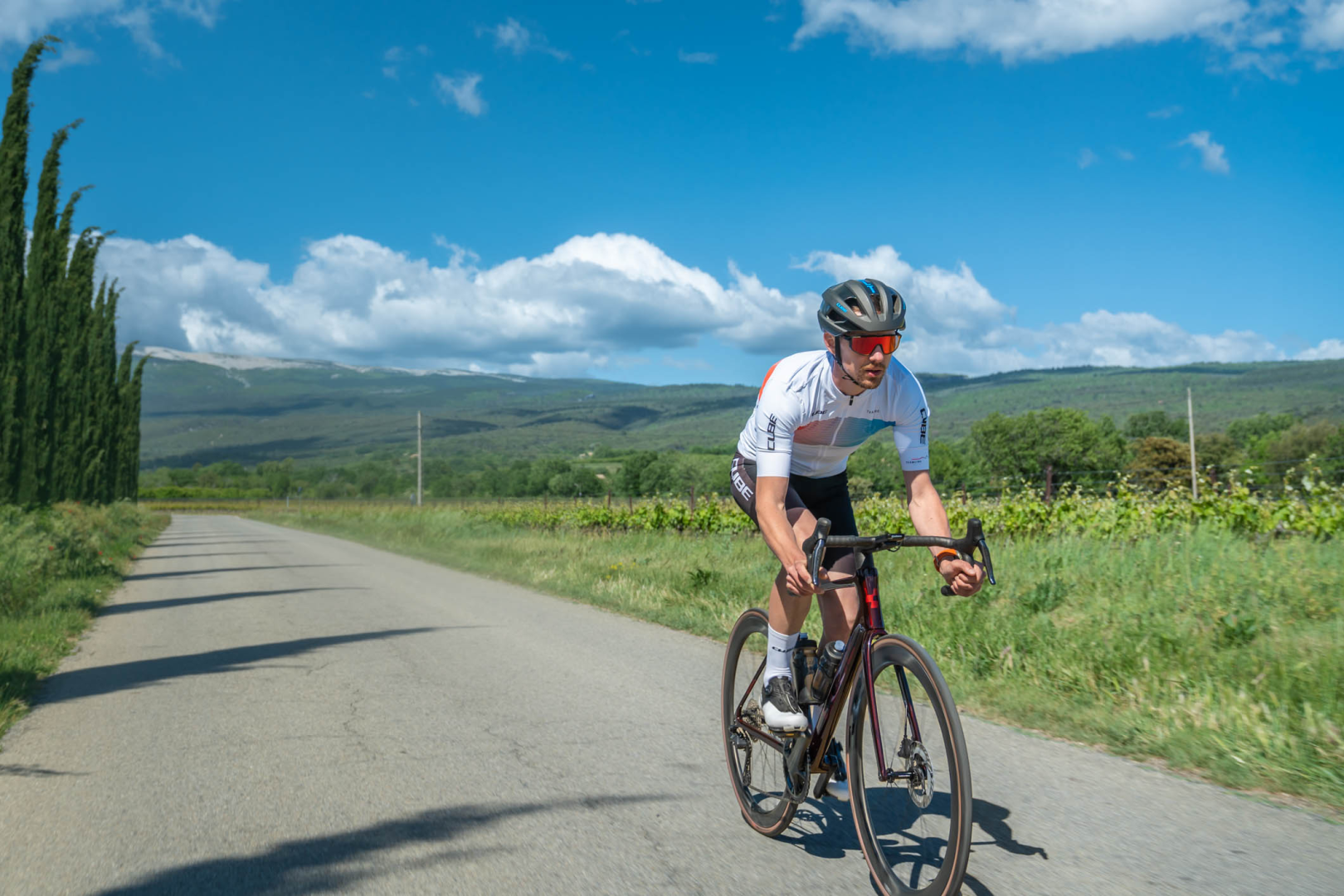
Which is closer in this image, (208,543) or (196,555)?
(196,555)

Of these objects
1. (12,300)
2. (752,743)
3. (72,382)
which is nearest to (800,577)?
(752,743)

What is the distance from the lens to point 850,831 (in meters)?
3.66

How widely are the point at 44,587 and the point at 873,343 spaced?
1371 cm

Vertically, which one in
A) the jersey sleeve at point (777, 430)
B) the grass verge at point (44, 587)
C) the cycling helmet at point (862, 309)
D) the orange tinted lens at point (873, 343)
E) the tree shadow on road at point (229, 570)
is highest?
the cycling helmet at point (862, 309)

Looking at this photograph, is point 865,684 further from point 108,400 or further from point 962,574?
point 108,400

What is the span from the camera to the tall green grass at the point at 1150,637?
4.39 m

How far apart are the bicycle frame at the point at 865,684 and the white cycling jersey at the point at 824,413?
494 mm

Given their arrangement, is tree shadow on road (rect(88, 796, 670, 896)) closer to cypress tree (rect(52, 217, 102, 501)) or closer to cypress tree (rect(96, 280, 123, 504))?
cypress tree (rect(52, 217, 102, 501))

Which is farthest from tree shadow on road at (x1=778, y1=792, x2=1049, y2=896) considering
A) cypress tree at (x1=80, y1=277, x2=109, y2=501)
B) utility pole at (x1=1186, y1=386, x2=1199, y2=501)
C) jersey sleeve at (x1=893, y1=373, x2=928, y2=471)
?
cypress tree at (x1=80, y1=277, x2=109, y2=501)

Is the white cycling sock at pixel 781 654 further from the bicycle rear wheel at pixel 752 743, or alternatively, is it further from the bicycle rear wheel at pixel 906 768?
the bicycle rear wheel at pixel 906 768

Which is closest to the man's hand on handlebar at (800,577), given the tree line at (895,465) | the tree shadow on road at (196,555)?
the tree line at (895,465)

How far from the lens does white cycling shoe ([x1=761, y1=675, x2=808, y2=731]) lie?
3354 mm

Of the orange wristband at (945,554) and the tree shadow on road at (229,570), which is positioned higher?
the orange wristband at (945,554)

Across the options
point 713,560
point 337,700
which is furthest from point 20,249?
point 337,700
